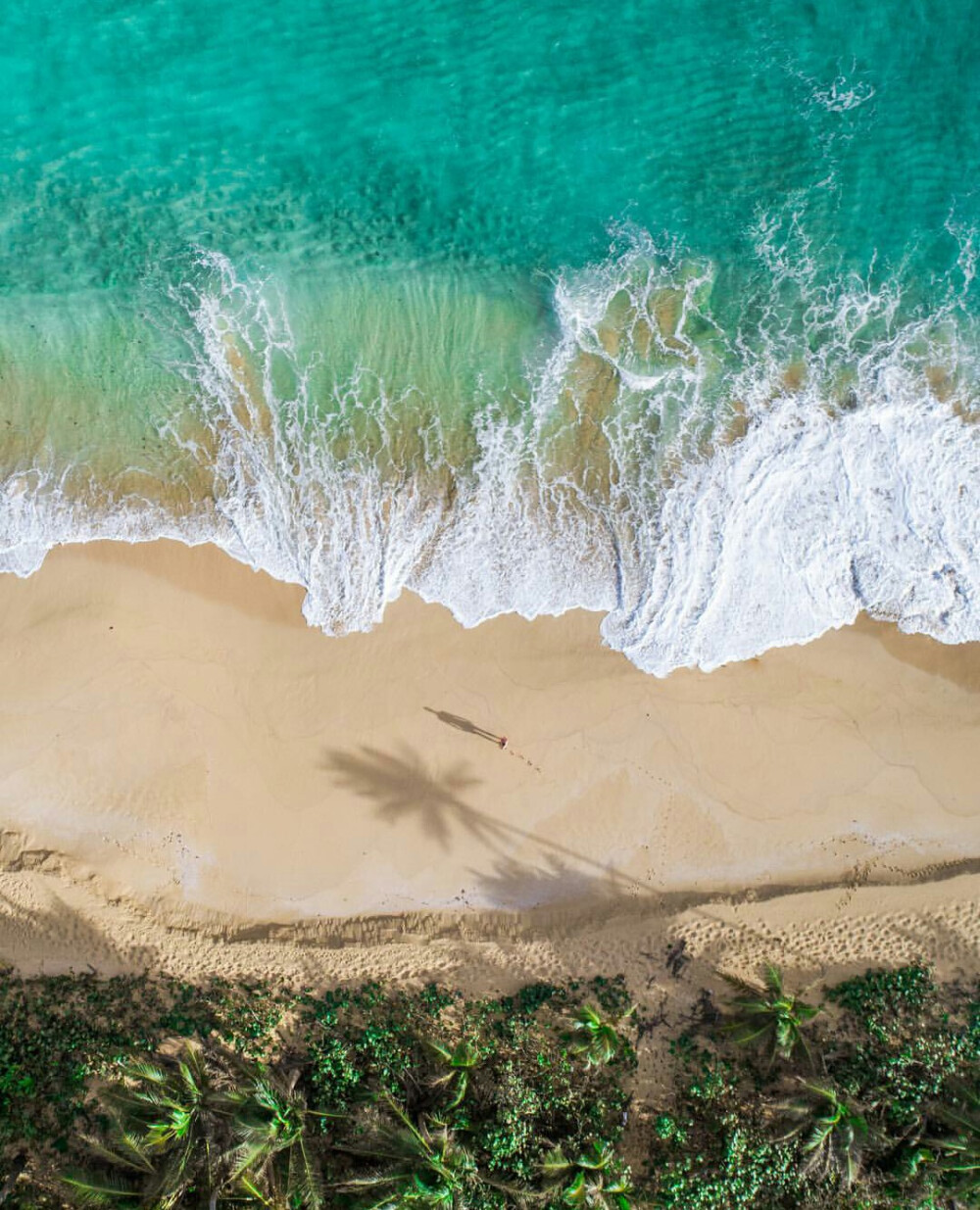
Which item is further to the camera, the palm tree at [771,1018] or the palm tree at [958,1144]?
the palm tree at [771,1018]

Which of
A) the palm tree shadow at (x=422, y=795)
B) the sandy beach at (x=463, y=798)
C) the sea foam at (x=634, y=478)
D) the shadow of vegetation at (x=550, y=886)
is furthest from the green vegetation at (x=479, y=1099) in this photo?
the sea foam at (x=634, y=478)

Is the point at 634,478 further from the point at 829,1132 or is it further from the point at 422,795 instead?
the point at 829,1132

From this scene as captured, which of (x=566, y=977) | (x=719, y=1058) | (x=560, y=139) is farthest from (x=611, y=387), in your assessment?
(x=719, y=1058)

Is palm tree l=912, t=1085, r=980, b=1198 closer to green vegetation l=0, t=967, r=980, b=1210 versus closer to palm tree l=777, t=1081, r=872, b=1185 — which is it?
green vegetation l=0, t=967, r=980, b=1210

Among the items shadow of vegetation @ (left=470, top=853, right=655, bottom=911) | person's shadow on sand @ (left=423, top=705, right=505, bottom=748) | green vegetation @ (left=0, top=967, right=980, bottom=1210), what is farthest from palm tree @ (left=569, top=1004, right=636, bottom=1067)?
person's shadow on sand @ (left=423, top=705, right=505, bottom=748)

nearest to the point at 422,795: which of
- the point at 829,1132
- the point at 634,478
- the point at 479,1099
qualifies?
the point at 479,1099

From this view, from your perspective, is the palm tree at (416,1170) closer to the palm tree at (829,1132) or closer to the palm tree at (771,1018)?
the palm tree at (771,1018)
